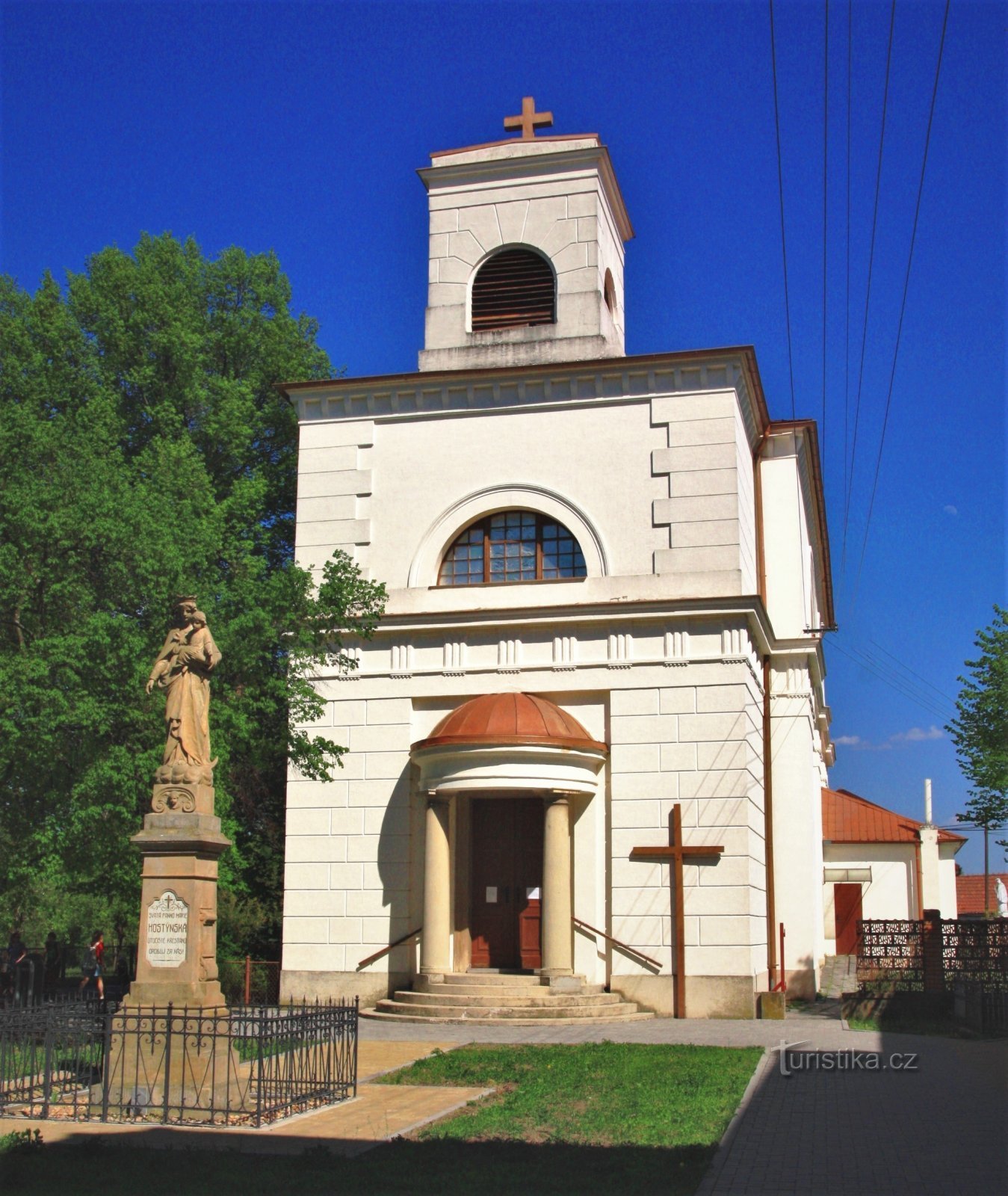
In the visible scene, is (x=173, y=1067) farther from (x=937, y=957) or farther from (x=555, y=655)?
(x=937, y=957)

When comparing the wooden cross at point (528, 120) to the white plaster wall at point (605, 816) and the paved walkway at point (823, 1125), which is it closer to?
the white plaster wall at point (605, 816)

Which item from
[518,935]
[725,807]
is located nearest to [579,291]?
[725,807]

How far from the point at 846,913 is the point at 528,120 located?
80.8 ft

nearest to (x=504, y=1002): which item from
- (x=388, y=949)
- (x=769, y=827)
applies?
(x=388, y=949)

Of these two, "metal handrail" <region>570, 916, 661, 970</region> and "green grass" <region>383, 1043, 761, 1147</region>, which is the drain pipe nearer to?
"metal handrail" <region>570, 916, 661, 970</region>

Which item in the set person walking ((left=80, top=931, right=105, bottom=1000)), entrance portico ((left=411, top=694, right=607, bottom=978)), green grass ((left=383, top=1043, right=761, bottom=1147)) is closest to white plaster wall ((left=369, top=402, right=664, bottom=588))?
Answer: entrance portico ((left=411, top=694, right=607, bottom=978))

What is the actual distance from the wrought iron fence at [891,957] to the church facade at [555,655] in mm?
1558

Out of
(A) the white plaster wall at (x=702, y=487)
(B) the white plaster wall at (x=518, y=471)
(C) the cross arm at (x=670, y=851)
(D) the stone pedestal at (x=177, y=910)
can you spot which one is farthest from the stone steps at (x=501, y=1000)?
(D) the stone pedestal at (x=177, y=910)

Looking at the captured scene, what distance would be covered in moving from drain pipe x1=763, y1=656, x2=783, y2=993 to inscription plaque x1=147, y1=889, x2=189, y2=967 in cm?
1326

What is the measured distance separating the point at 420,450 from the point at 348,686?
477 centimetres

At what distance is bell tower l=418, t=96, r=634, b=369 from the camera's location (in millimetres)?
26062

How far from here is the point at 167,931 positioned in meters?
12.8

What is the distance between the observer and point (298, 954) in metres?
23.3

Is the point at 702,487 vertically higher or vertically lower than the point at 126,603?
higher
